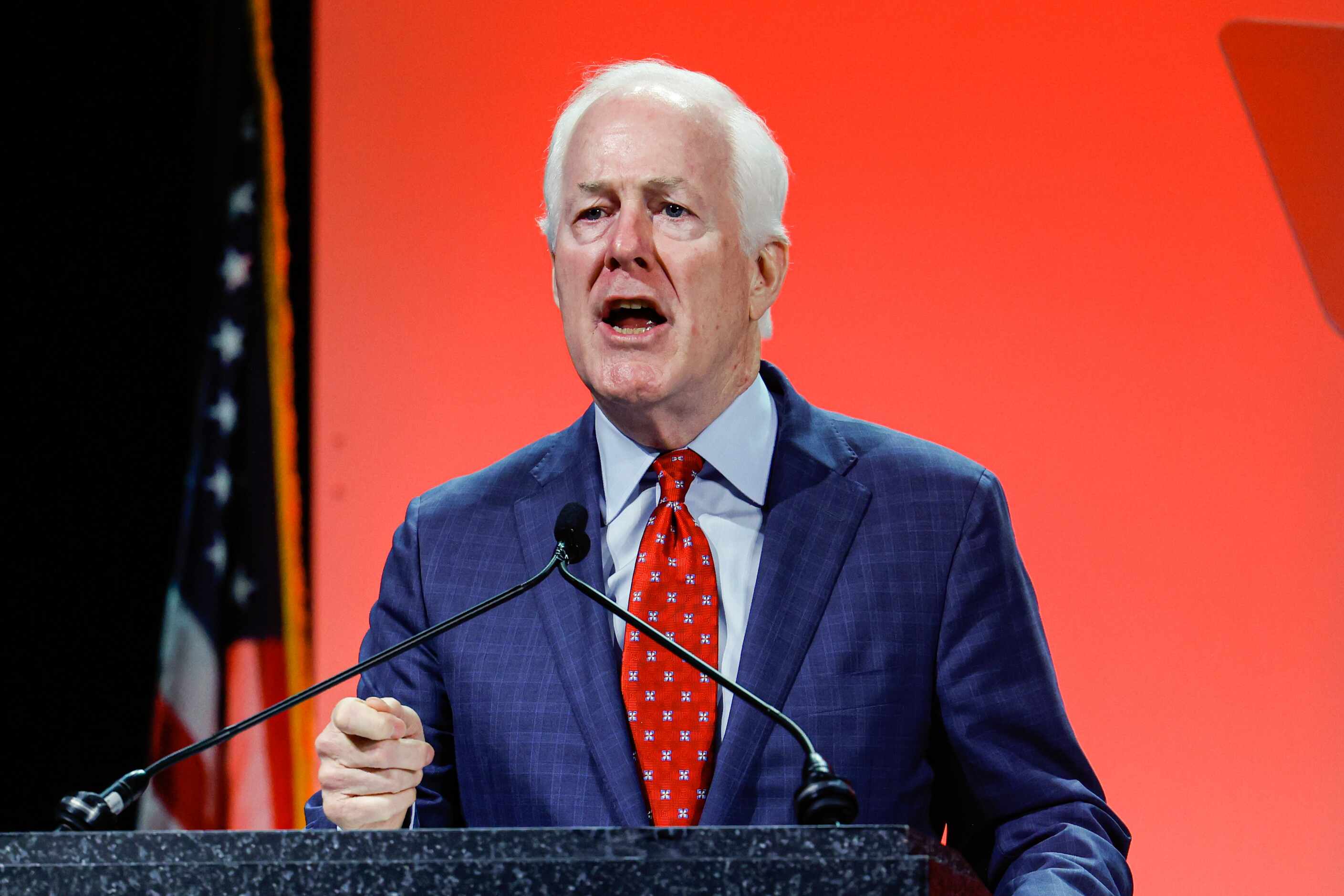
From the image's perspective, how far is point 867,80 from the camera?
232 centimetres

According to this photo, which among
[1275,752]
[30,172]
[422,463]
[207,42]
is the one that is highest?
[207,42]

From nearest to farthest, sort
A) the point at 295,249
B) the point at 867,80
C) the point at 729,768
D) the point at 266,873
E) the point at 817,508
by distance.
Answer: the point at 266,873, the point at 729,768, the point at 817,508, the point at 867,80, the point at 295,249

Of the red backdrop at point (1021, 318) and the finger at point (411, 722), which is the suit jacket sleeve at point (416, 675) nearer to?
the finger at point (411, 722)

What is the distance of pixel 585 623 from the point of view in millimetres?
1482

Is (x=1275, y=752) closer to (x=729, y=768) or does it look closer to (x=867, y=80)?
(x=729, y=768)

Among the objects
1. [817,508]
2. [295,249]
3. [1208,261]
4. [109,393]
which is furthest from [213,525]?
[1208,261]

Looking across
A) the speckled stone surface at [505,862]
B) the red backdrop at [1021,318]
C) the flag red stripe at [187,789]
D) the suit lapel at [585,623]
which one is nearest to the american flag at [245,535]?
the flag red stripe at [187,789]

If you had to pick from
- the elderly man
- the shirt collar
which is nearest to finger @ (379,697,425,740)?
the elderly man

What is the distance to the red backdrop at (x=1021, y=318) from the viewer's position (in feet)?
6.89

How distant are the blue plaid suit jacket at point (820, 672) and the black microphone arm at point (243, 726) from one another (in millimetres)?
235

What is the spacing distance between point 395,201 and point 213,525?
0.72 meters

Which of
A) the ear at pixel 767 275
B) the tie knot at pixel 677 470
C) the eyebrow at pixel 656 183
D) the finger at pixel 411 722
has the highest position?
the eyebrow at pixel 656 183

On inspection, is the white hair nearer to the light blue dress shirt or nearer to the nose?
the nose

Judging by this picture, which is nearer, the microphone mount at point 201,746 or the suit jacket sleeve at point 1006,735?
the microphone mount at point 201,746
